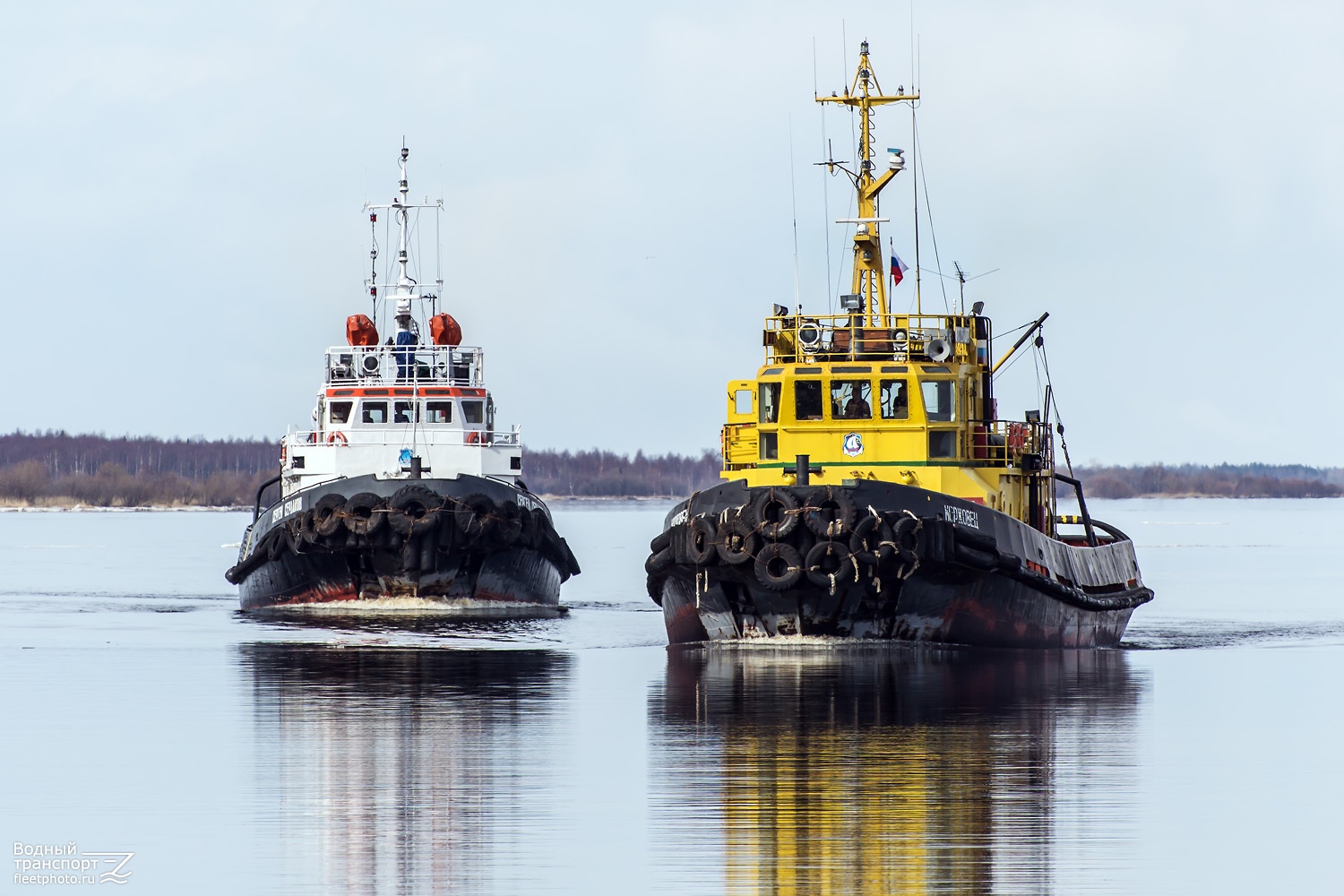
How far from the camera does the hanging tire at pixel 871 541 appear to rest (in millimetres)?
23875

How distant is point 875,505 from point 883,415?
2.71m

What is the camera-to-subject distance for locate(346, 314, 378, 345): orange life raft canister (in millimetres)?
38625

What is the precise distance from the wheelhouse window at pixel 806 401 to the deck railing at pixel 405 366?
1236cm

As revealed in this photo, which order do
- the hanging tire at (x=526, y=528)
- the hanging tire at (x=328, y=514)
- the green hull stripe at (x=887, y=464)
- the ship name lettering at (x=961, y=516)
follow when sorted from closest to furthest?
the ship name lettering at (x=961, y=516) → the green hull stripe at (x=887, y=464) → the hanging tire at (x=328, y=514) → the hanging tire at (x=526, y=528)

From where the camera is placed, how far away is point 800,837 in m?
13.1

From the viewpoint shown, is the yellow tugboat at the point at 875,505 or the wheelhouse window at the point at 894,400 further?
the wheelhouse window at the point at 894,400

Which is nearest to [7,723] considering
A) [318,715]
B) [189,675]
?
[318,715]

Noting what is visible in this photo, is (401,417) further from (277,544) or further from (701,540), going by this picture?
(701,540)

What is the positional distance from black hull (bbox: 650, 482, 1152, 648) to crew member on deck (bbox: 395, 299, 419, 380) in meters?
12.7

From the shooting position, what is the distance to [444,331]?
3847 centimetres

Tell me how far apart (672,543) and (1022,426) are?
593 centimetres

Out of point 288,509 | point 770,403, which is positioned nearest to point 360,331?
point 288,509

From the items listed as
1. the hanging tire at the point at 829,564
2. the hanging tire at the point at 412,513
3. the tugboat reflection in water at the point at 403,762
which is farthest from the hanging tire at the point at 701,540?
the hanging tire at the point at 412,513

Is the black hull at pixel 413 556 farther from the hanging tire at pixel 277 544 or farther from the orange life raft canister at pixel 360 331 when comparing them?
the orange life raft canister at pixel 360 331
